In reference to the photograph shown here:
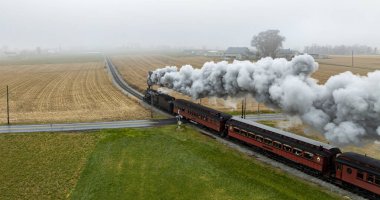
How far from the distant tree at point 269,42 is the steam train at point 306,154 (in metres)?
126

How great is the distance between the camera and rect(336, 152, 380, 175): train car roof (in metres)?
30.7

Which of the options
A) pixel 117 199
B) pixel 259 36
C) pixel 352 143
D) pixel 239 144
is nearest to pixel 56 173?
pixel 117 199

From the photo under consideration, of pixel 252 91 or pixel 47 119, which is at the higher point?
pixel 252 91

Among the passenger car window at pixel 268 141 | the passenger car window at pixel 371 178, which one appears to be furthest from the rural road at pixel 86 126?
the passenger car window at pixel 371 178

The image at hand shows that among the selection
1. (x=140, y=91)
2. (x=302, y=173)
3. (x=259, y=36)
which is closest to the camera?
(x=302, y=173)

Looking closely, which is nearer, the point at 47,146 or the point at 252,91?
the point at 252,91

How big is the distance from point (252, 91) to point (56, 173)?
80.6 ft

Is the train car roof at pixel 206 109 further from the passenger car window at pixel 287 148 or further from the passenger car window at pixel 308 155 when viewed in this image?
the passenger car window at pixel 308 155

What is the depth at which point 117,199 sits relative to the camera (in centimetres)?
3259

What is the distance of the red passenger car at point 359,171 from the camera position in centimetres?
3056

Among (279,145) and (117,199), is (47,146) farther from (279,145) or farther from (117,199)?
(279,145)

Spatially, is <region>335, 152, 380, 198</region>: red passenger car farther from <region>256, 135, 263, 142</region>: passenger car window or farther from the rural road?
the rural road

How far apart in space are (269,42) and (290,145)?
5530 inches

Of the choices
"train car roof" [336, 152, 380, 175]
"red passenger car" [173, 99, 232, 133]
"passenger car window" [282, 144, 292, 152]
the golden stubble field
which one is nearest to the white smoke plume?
"train car roof" [336, 152, 380, 175]
